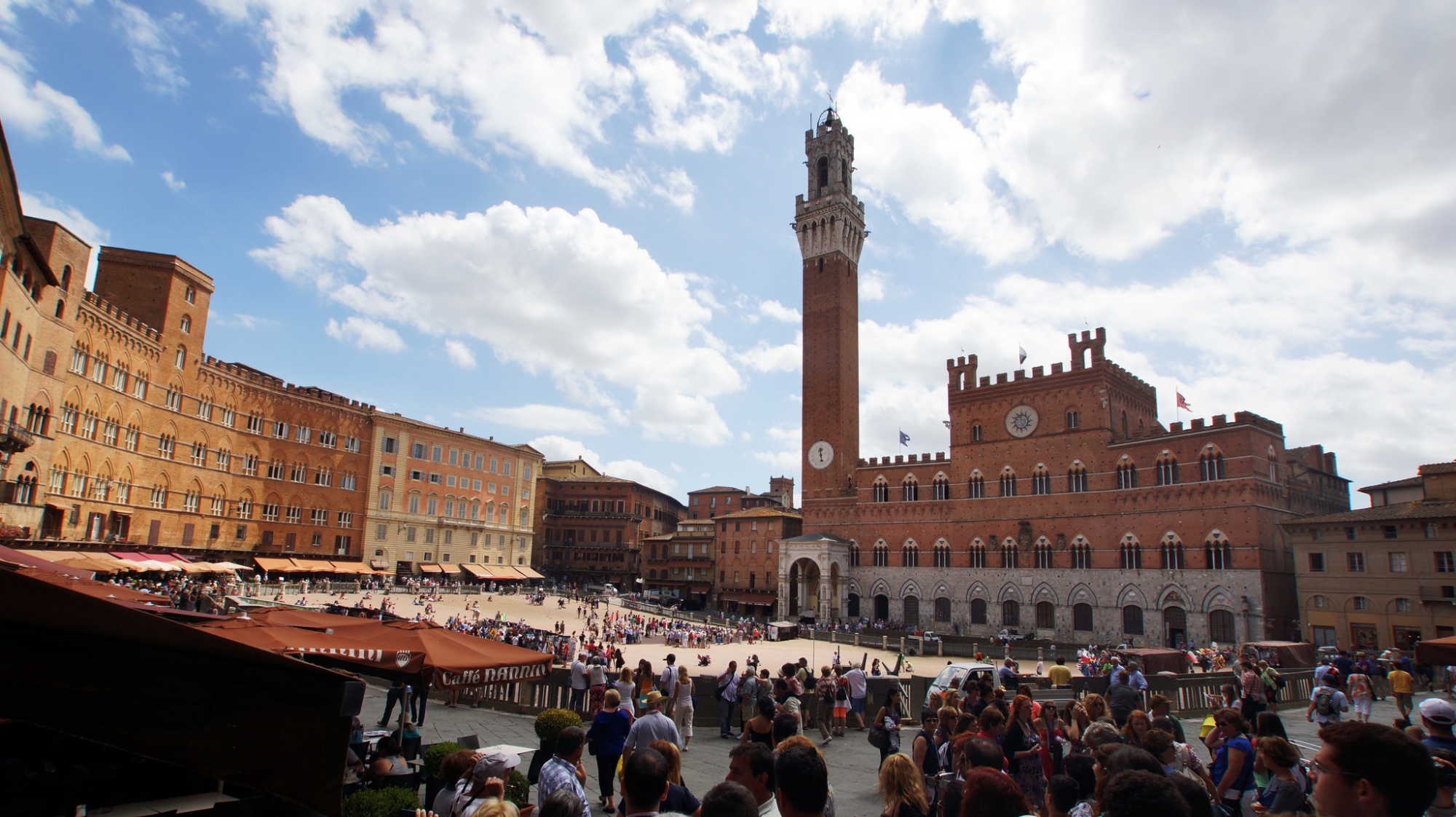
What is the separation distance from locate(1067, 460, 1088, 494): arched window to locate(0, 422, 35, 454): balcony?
156 ft

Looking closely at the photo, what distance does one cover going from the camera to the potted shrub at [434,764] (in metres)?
7.16

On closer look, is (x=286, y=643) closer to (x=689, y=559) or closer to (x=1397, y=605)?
(x=1397, y=605)

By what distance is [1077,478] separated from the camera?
45.0 m

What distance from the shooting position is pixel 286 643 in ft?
24.9

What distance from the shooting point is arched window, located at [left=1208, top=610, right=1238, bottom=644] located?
37.7 m

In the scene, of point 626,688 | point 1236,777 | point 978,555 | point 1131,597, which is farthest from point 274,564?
point 1236,777

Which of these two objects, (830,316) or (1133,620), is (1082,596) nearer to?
(1133,620)

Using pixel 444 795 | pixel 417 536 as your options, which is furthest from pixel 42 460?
pixel 444 795

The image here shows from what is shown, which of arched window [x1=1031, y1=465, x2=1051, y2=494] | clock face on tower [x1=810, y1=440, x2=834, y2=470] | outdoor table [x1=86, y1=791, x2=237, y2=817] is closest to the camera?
outdoor table [x1=86, y1=791, x2=237, y2=817]

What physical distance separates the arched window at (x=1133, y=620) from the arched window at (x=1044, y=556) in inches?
181

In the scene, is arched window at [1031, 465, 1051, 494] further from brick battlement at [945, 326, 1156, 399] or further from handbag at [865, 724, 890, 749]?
handbag at [865, 724, 890, 749]

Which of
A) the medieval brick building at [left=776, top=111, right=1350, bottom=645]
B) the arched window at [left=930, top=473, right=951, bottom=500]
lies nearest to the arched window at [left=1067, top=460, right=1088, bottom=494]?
the medieval brick building at [left=776, top=111, right=1350, bottom=645]

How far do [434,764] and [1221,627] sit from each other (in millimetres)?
42098

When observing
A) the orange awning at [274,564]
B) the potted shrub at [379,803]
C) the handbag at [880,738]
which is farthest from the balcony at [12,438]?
the handbag at [880,738]
